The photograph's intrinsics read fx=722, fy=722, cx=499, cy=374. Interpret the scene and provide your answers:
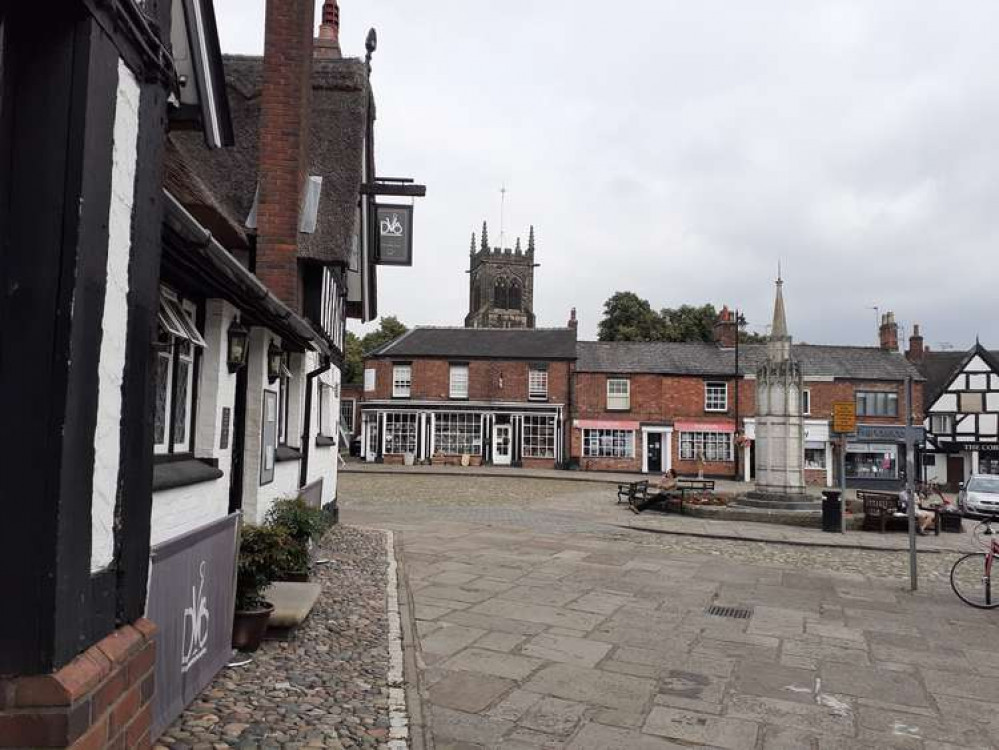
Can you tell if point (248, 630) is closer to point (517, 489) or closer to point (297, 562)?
point (297, 562)

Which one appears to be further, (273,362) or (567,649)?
(273,362)

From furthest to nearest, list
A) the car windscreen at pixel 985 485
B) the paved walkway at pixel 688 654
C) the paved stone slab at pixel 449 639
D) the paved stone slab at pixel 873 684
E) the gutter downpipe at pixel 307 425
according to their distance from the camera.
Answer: the car windscreen at pixel 985 485
the gutter downpipe at pixel 307 425
the paved stone slab at pixel 449 639
the paved stone slab at pixel 873 684
the paved walkway at pixel 688 654

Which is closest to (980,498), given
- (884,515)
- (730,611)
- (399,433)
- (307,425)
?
(884,515)

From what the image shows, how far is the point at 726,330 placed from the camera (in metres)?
39.2

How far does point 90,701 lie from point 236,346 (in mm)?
4322

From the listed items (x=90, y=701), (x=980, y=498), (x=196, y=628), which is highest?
(x=90, y=701)

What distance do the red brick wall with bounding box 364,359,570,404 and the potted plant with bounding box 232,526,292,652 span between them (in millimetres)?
32287

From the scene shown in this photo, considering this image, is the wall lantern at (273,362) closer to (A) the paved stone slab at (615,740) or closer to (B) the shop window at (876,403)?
(A) the paved stone slab at (615,740)

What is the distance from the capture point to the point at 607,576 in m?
9.85

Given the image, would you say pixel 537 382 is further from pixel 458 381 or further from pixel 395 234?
pixel 395 234

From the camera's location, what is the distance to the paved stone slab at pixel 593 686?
5.20 meters

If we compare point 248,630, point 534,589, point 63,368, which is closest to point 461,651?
point 248,630

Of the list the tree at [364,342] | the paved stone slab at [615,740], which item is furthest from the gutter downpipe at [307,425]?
the tree at [364,342]

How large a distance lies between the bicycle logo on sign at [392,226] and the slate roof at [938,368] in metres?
34.3
